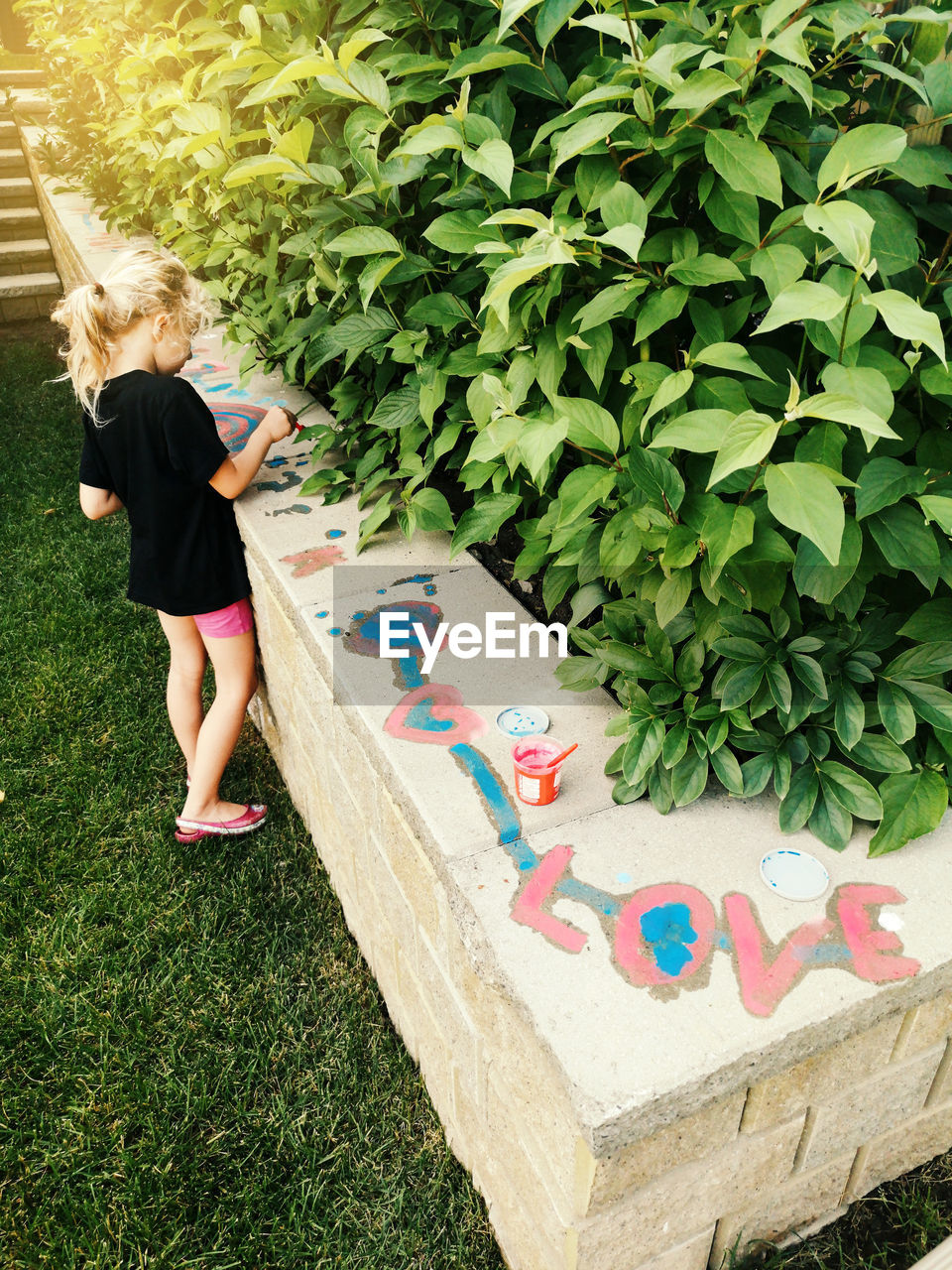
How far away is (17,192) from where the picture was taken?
855 cm

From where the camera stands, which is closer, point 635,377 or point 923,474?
point 923,474

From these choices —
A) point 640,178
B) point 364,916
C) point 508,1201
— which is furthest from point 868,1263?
point 640,178

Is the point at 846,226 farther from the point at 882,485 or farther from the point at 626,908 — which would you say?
the point at 626,908

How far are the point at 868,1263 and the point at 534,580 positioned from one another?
1572 mm

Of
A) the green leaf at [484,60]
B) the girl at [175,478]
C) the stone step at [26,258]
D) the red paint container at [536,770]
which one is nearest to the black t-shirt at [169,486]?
the girl at [175,478]

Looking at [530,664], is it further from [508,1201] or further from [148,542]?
[148,542]

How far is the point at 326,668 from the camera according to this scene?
6.49 ft

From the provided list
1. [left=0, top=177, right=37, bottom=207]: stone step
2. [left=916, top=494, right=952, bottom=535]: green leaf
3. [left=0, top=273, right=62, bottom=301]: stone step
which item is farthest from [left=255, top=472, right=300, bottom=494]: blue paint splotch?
[left=0, top=177, right=37, bottom=207]: stone step

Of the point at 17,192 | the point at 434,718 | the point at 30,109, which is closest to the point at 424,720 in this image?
the point at 434,718

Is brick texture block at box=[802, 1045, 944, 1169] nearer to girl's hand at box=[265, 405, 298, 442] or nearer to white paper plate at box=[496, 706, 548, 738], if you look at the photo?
white paper plate at box=[496, 706, 548, 738]

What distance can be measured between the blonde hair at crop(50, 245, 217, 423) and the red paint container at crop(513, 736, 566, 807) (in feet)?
4.88

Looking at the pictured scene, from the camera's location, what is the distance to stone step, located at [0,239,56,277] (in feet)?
26.1

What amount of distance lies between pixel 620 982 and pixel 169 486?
174 cm

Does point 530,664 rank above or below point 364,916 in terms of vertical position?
above
